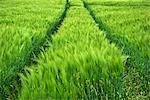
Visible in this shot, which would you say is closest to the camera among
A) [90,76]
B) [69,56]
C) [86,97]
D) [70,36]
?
[86,97]

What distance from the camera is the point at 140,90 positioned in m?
4.33

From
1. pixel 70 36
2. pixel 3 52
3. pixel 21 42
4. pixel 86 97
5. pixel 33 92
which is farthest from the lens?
pixel 70 36

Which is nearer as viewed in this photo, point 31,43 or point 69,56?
point 69,56

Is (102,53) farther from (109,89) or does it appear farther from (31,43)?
(31,43)

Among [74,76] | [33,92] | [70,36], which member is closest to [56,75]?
[74,76]

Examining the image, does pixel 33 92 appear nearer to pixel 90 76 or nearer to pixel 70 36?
pixel 90 76

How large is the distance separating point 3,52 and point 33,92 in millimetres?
1544

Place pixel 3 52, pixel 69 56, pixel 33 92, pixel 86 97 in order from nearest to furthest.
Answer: pixel 33 92 → pixel 86 97 → pixel 69 56 → pixel 3 52

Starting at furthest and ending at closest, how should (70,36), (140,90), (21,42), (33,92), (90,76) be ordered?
(70,36), (21,42), (140,90), (90,76), (33,92)

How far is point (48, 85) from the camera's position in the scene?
11.0ft

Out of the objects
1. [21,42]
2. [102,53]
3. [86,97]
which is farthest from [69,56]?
[21,42]

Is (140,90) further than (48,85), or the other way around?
(140,90)

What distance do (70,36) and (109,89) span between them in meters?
2.77

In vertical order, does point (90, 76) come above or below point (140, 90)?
above
